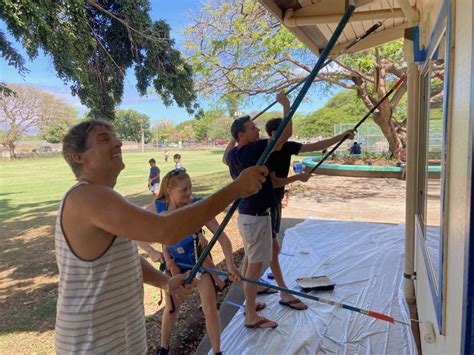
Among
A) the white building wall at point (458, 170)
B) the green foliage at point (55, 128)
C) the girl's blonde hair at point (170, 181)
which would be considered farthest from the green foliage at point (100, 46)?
the green foliage at point (55, 128)

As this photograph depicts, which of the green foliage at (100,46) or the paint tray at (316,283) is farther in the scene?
the paint tray at (316,283)

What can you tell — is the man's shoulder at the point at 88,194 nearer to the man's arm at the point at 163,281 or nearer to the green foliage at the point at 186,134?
the man's arm at the point at 163,281

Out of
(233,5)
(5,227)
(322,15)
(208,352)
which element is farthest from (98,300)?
(233,5)

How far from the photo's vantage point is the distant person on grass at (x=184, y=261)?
8.46 ft

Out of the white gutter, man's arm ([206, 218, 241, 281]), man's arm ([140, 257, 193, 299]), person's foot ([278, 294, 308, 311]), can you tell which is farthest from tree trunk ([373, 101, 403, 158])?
man's arm ([140, 257, 193, 299])

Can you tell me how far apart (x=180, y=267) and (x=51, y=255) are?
438 cm

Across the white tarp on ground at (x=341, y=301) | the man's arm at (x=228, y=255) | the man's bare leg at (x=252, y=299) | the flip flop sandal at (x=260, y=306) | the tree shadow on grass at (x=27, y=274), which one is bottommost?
the tree shadow on grass at (x=27, y=274)

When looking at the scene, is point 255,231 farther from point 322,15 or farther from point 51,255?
point 51,255

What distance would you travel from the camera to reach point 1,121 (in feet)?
112

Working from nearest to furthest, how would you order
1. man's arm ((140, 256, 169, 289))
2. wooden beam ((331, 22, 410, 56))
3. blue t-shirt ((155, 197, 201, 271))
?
man's arm ((140, 256, 169, 289))
blue t-shirt ((155, 197, 201, 271))
wooden beam ((331, 22, 410, 56))

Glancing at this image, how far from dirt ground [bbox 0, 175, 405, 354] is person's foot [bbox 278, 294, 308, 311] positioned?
0.79 m

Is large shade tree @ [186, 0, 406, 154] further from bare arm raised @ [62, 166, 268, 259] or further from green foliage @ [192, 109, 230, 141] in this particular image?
green foliage @ [192, 109, 230, 141]

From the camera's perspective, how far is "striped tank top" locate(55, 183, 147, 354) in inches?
52.4

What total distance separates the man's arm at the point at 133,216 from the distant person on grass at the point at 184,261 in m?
1.35
